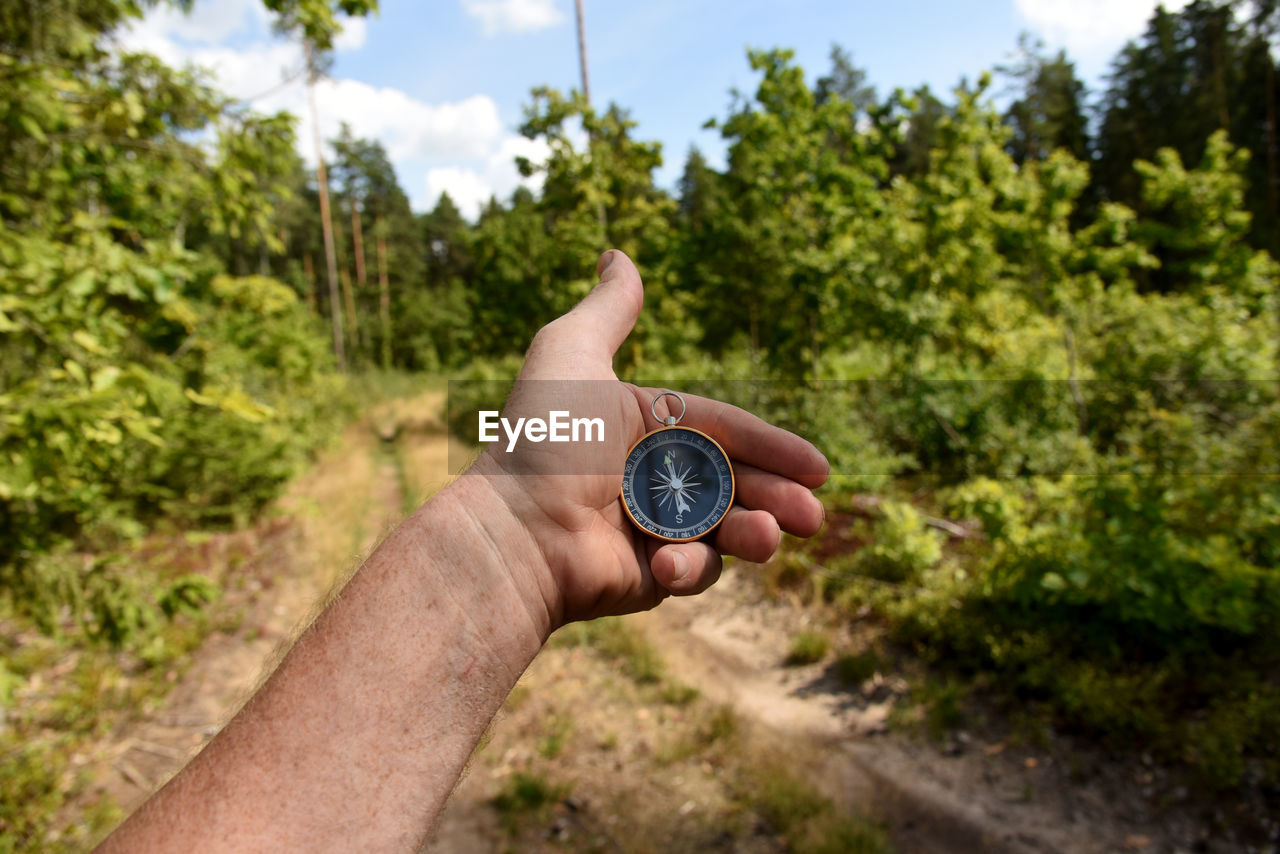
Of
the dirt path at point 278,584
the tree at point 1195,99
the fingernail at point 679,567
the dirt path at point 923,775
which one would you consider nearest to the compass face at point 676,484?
the fingernail at point 679,567

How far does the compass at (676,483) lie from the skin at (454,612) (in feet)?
0.19

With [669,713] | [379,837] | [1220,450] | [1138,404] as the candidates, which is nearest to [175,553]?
[669,713]

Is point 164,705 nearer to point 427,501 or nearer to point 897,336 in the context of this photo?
point 427,501

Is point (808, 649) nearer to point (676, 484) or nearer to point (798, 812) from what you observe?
point (798, 812)

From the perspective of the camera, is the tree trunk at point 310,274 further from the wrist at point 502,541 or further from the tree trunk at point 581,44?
the wrist at point 502,541

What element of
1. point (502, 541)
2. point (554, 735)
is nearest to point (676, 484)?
point (502, 541)

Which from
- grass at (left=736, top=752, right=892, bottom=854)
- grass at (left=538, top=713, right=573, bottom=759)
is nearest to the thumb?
grass at (left=736, top=752, right=892, bottom=854)

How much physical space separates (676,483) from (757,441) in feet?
0.97

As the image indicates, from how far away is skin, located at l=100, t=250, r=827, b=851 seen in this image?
52.6 inches

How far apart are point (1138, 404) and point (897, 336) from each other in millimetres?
2793

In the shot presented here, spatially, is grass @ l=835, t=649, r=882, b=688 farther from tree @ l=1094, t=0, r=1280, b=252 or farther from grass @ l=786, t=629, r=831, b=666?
tree @ l=1094, t=0, r=1280, b=252

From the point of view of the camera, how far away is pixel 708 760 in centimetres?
541

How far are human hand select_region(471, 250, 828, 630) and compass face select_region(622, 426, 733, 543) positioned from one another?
0.05 m

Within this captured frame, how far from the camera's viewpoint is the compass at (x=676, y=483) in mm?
2139
